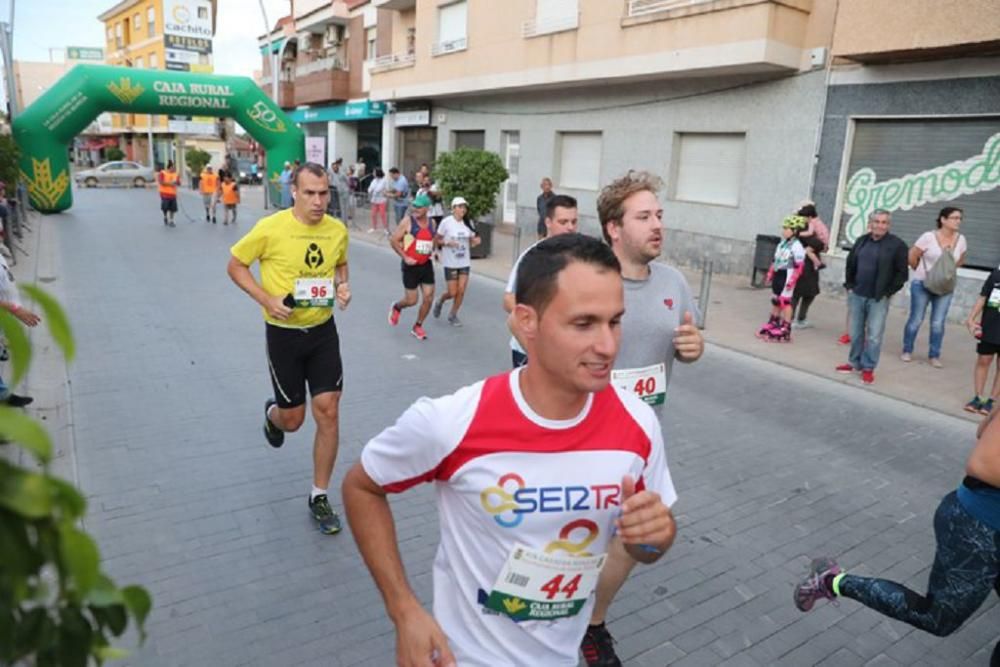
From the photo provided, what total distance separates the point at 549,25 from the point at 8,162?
13.7 m

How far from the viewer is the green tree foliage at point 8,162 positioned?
17547 millimetres

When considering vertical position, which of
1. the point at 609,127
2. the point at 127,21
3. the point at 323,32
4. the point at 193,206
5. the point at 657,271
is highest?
the point at 127,21

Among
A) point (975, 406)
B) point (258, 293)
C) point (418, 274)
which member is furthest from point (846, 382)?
point (258, 293)

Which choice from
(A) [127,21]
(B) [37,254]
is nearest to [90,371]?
(B) [37,254]

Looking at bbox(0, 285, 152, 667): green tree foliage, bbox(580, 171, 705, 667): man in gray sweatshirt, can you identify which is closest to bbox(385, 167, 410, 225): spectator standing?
bbox(580, 171, 705, 667): man in gray sweatshirt

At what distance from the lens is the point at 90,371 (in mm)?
6977

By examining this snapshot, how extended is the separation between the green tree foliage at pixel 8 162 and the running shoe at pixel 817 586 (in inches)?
775

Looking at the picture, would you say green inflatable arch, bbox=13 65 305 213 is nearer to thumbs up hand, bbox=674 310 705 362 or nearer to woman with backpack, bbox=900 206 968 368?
woman with backpack, bbox=900 206 968 368

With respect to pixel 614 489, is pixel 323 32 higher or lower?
higher

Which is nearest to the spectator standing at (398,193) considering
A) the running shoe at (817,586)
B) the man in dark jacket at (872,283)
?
the man in dark jacket at (872,283)

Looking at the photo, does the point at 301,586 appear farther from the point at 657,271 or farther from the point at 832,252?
the point at 832,252

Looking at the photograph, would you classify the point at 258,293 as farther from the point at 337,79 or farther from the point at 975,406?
the point at 337,79

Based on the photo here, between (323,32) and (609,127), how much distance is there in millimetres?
21654

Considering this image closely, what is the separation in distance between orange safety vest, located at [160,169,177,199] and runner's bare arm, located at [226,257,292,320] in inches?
680
